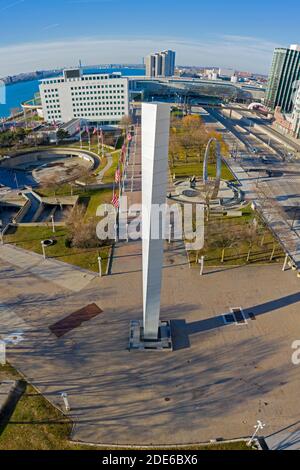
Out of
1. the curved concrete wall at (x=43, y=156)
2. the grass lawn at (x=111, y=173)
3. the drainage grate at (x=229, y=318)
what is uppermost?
the drainage grate at (x=229, y=318)

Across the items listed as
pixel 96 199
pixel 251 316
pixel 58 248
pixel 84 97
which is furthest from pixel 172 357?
pixel 84 97

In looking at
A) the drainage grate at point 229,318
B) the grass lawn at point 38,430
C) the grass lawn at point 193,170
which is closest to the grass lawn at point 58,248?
the drainage grate at point 229,318

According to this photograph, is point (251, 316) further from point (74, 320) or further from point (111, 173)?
point (111, 173)

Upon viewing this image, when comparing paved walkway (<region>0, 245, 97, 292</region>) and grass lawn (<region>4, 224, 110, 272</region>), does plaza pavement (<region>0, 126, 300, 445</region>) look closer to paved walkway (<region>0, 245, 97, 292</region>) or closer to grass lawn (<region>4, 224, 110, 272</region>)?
paved walkway (<region>0, 245, 97, 292</region>)

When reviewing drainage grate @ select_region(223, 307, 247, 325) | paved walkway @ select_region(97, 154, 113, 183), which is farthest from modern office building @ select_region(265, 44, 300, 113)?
drainage grate @ select_region(223, 307, 247, 325)

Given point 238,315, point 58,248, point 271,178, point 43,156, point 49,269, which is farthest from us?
point 43,156

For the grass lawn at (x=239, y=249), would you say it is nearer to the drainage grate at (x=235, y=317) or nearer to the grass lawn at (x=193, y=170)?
the drainage grate at (x=235, y=317)
